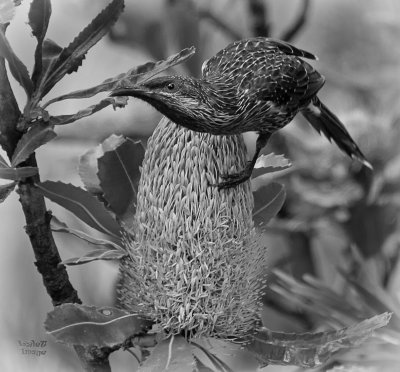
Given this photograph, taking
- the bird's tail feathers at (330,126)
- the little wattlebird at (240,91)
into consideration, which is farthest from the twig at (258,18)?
the little wattlebird at (240,91)

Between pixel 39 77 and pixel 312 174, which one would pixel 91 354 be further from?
pixel 312 174

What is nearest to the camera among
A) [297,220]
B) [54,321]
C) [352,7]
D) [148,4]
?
[54,321]

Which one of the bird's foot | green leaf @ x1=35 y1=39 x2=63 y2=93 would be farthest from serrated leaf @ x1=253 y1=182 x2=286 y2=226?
green leaf @ x1=35 y1=39 x2=63 y2=93

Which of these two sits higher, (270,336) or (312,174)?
(312,174)

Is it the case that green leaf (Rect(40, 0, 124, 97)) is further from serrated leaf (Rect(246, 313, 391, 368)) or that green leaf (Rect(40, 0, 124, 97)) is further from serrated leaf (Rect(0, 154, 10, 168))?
serrated leaf (Rect(246, 313, 391, 368))

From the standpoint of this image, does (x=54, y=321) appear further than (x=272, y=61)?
No

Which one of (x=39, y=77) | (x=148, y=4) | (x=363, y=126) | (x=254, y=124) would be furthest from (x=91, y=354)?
(x=148, y=4)
